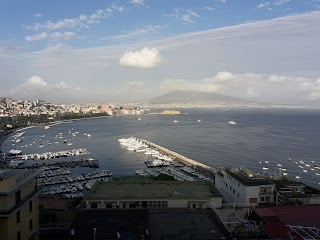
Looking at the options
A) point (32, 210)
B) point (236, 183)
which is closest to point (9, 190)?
point (32, 210)

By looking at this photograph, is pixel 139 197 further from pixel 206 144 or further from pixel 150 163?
pixel 206 144

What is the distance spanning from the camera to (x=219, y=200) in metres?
7.52

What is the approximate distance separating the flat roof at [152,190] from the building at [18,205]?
1.97 m

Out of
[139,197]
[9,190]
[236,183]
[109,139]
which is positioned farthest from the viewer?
[109,139]

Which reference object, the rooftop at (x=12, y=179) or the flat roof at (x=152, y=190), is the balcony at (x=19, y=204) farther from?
the flat roof at (x=152, y=190)

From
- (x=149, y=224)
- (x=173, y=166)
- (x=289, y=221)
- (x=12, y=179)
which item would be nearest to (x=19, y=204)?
(x=12, y=179)

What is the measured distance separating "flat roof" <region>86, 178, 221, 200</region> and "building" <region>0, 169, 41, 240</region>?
1974 millimetres

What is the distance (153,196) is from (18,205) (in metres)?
3.22

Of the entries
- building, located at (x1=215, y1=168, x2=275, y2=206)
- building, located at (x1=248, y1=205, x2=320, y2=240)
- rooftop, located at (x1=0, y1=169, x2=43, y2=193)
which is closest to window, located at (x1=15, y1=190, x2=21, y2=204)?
rooftop, located at (x1=0, y1=169, x2=43, y2=193)

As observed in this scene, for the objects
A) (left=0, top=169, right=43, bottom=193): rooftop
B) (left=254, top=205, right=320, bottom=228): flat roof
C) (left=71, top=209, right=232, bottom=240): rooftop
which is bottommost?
(left=254, top=205, right=320, bottom=228): flat roof

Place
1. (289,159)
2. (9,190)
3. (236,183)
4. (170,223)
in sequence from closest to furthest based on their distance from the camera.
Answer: (9,190) < (170,223) < (236,183) < (289,159)

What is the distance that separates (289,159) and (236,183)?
15.3 m

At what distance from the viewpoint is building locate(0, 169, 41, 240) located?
15.2ft

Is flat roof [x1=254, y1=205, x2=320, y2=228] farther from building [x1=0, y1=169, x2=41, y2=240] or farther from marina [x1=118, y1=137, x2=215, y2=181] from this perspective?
marina [x1=118, y1=137, x2=215, y2=181]
